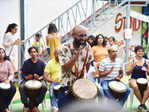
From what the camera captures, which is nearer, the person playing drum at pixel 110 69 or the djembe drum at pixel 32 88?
the djembe drum at pixel 32 88

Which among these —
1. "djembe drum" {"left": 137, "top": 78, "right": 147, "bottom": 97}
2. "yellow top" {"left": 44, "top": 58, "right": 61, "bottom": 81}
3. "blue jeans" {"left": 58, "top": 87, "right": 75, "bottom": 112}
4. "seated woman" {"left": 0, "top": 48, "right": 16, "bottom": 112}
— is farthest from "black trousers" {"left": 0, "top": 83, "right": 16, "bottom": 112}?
"djembe drum" {"left": 137, "top": 78, "right": 147, "bottom": 97}

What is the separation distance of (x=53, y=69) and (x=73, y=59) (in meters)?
1.55

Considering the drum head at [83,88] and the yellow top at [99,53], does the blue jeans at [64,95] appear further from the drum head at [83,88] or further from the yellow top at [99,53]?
the yellow top at [99,53]

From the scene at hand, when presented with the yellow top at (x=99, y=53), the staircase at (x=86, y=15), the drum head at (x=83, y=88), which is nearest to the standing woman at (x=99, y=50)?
the yellow top at (x=99, y=53)

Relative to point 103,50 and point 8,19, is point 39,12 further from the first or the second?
point 103,50

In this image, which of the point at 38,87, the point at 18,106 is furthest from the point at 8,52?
the point at 38,87

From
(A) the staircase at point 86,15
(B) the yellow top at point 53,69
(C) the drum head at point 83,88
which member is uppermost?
(A) the staircase at point 86,15

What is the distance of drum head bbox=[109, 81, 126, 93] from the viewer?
432 centimetres

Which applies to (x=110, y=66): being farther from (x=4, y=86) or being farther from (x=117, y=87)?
(x=4, y=86)

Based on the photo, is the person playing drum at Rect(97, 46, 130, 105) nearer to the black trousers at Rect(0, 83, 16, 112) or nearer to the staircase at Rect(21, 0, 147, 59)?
the black trousers at Rect(0, 83, 16, 112)

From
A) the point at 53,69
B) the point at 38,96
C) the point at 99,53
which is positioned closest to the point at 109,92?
the point at 53,69

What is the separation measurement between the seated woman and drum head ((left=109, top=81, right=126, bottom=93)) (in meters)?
1.37

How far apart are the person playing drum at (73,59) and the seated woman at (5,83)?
1.27 m

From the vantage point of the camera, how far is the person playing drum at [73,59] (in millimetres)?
3113
